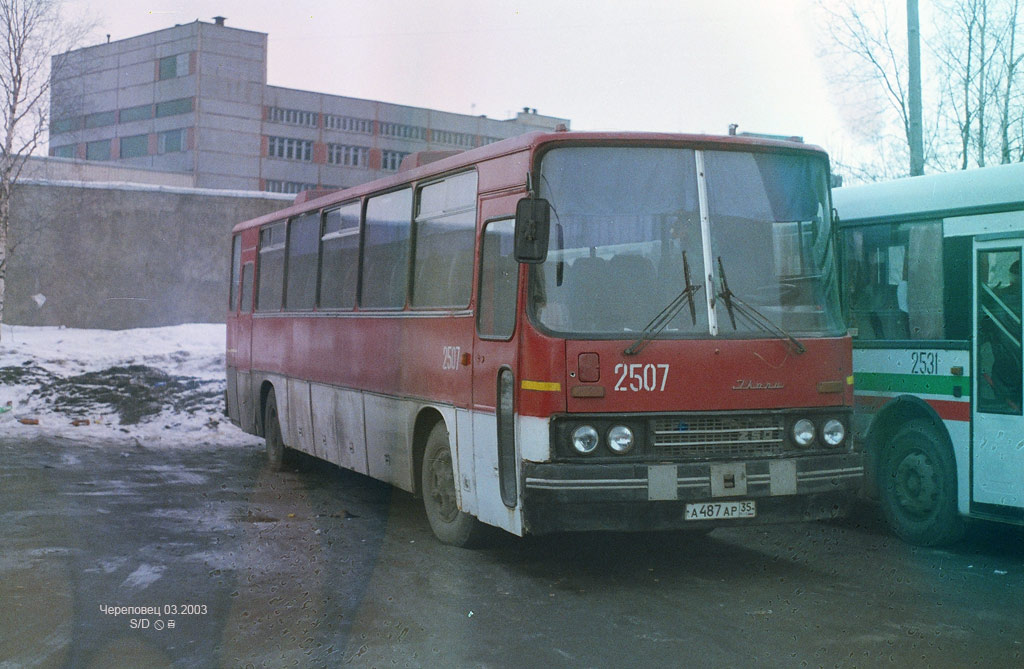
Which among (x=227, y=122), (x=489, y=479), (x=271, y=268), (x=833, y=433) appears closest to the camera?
(x=833, y=433)

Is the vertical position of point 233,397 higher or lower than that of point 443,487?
higher

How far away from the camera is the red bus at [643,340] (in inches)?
293

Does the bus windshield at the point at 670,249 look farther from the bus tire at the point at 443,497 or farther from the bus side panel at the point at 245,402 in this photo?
the bus side panel at the point at 245,402

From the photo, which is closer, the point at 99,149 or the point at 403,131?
the point at 99,149

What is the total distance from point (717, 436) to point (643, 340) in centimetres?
81

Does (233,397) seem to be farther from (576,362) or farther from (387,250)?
(576,362)

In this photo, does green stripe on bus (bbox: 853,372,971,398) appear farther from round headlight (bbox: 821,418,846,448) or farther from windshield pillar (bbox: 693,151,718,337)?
windshield pillar (bbox: 693,151,718,337)

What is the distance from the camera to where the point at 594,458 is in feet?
24.4

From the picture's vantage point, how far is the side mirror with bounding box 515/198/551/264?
7418mm

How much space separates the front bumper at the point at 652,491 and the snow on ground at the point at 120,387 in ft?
34.5

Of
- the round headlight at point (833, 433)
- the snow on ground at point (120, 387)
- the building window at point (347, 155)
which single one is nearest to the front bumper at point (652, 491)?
the round headlight at point (833, 433)

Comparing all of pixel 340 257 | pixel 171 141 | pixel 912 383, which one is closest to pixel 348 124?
pixel 171 141

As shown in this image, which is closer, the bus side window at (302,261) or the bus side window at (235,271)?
the bus side window at (302,261)

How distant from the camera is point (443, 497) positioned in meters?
9.23
